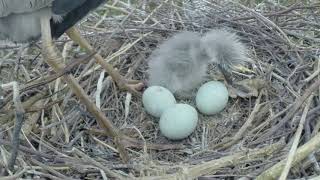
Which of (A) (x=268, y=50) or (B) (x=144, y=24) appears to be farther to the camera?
(B) (x=144, y=24)

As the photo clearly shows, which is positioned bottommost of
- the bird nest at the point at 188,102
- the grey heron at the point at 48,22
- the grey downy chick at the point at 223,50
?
the bird nest at the point at 188,102

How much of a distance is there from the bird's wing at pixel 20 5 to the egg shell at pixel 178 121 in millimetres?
691

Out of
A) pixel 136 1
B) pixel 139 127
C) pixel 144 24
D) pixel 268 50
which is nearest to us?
pixel 139 127

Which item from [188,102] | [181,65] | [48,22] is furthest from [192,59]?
[48,22]

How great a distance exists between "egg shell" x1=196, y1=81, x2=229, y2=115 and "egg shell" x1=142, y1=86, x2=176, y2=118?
125 mm

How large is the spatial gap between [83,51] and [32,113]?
0.54 m

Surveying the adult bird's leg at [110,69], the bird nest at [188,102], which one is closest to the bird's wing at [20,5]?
the bird nest at [188,102]

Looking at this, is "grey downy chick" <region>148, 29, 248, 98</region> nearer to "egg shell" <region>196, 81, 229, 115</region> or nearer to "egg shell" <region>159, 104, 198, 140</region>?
"egg shell" <region>196, 81, 229, 115</region>

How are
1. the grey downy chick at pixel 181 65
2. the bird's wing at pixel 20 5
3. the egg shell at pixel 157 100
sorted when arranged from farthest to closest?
1. the grey downy chick at pixel 181 65
2. the egg shell at pixel 157 100
3. the bird's wing at pixel 20 5

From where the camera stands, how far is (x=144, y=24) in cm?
379

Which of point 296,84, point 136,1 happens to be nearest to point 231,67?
point 296,84

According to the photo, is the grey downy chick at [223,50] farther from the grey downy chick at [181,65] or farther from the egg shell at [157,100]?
the egg shell at [157,100]

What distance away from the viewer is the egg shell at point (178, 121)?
119 inches

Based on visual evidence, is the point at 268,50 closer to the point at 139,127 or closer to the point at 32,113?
the point at 139,127
